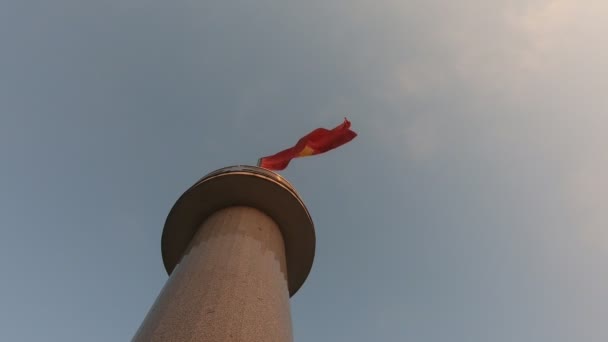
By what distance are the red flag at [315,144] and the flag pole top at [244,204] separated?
11.1 feet

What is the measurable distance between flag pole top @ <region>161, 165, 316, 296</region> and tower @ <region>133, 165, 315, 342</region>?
2cm

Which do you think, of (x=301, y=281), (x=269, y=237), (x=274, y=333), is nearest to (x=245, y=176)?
(x=269, y=237)

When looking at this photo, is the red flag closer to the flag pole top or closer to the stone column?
the flag pole top

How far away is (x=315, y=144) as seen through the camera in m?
14.1

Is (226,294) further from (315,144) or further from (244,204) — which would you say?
(315,144)

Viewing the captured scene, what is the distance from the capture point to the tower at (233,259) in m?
5.88

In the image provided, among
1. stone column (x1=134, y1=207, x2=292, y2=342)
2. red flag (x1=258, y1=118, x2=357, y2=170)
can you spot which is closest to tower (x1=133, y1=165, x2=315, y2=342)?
stone column (x1=134, y1=207, x2=292, y2=342)

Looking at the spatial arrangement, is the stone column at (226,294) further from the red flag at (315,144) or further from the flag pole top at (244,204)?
the red flag at (315,144)

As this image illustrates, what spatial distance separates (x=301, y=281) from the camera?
1100 centimetres

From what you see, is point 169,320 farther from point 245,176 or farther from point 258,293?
point 245,176

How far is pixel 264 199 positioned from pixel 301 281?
2.22 meters

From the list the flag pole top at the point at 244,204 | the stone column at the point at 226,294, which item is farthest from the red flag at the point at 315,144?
the stone column at the point at 226,294

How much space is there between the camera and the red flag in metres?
13.8

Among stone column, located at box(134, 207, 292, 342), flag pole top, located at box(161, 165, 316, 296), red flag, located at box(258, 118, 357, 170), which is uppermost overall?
red flag, located at box(258, 118, 357, 170)
